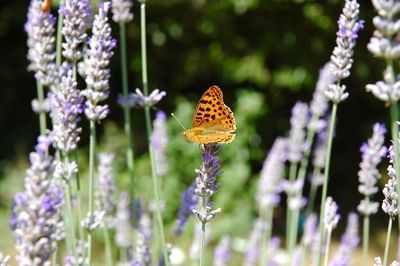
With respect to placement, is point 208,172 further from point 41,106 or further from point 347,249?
point 347,249

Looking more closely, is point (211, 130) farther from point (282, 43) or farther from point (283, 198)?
point (283, 198)

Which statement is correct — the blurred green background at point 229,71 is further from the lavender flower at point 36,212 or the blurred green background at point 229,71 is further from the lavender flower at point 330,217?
the lavender flower at point 36,212

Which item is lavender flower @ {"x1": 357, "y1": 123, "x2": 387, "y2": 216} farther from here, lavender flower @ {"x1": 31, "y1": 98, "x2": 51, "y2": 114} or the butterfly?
lavender flower @ {"x1": 31, "y1": 98, "x2": 51, "y2": 114}

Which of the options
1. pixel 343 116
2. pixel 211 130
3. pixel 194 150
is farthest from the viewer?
pixel 343 116

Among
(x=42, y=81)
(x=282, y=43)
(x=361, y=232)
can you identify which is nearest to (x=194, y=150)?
(x=282, y=43)

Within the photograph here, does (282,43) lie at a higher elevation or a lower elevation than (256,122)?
higher

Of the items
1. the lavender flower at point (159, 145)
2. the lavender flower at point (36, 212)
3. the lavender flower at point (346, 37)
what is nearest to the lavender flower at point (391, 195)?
the lavender flower at point (346, 37)
